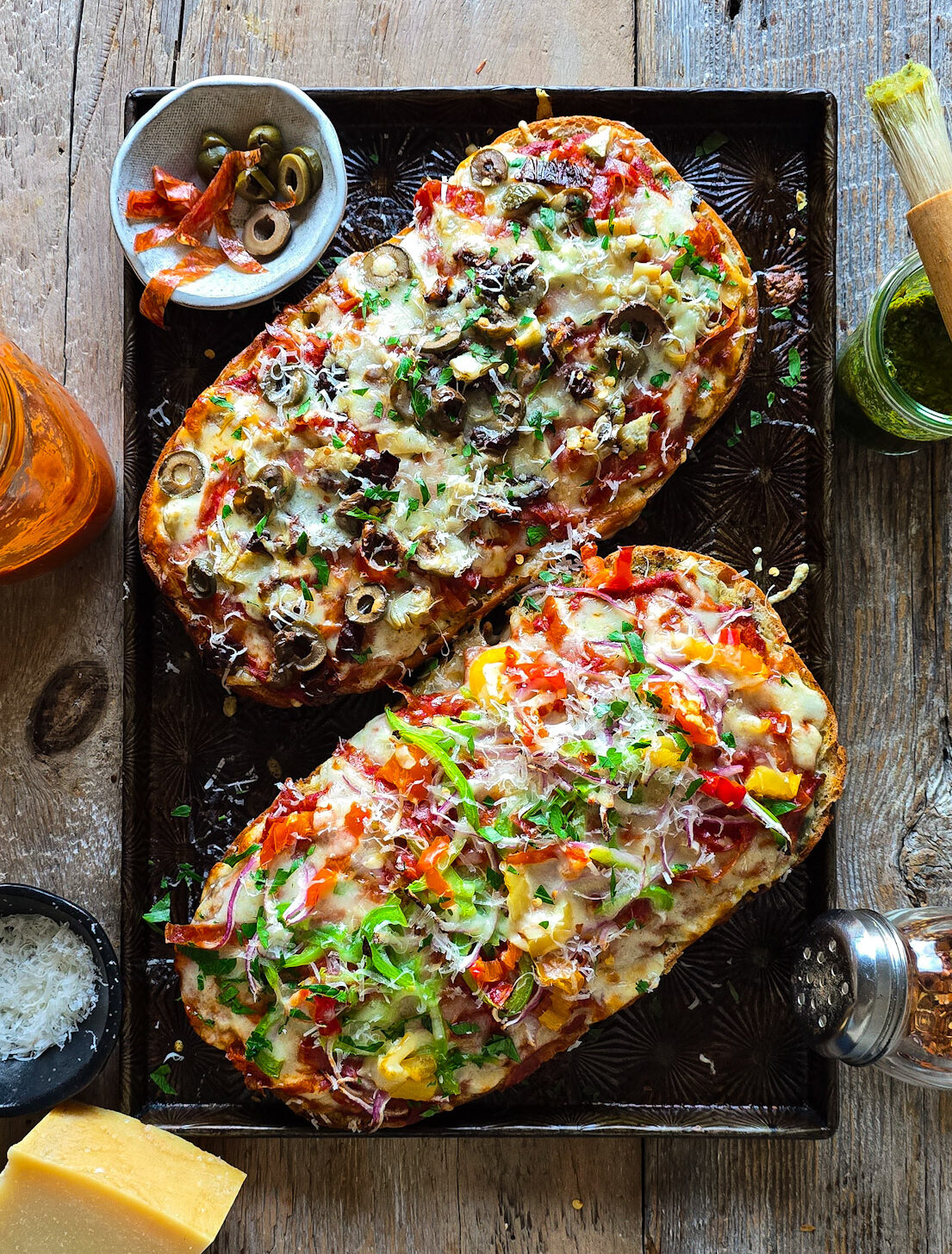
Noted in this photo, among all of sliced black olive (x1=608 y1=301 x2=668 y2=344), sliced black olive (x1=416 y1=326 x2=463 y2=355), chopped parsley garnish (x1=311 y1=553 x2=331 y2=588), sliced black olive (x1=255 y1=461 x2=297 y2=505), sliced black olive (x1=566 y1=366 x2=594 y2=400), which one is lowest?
chopped parsley garnish (x1=311 y1=553 x2=331 y2=588)

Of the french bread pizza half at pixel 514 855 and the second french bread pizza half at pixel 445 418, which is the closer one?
the french bread pizza half at pixel 514 855

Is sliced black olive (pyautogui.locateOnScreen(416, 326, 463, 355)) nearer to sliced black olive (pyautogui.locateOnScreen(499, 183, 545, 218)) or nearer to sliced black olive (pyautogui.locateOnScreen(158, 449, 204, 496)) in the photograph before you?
sliced black olive (pyautogui.locateOnScreen(499, 183, 545, 218))

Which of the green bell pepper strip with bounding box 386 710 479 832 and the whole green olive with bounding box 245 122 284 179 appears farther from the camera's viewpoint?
the whole green olive with bounding box 245 122 284 179

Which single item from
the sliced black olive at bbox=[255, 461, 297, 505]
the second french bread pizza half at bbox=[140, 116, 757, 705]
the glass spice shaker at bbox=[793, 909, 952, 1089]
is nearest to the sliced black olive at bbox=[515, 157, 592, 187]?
the second french bread pizza half at bbox=[140, 116, 757, 705]

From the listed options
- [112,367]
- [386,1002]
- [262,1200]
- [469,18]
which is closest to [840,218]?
[469,18]

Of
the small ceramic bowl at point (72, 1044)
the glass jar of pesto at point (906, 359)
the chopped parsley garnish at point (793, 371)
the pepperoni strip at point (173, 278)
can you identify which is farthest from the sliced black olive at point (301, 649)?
the glass jar of pesto at point (906, 359)

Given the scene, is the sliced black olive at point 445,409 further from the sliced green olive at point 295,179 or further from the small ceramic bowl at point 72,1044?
the small ceramic bowl at point 72,1044
